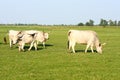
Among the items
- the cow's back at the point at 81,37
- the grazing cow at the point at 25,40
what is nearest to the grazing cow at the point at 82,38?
the cow's back at the point at 81,37

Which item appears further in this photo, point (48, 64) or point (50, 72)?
point (48, 64)

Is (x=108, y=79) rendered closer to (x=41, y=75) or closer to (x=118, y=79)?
(x=118, y=79)

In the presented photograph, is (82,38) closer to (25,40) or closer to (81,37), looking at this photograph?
(81,37)

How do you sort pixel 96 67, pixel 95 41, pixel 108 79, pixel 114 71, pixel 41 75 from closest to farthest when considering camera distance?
pixel 108 79 → pixel 41 75 → pixel 114 71 → pixel 96 67 → pixel 95 41

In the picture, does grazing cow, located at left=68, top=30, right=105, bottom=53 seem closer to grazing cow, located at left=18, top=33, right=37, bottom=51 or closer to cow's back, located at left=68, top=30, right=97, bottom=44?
cow's back, located at left=68, top=30, right=97, bottom=44

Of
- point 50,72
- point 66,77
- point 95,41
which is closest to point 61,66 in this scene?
point 50,72

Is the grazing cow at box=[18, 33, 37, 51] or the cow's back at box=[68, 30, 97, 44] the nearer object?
Answer: the cow's back at box=[68, 30, 97, 44]

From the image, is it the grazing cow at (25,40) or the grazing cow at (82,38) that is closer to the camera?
the grazing cow at (82,38)

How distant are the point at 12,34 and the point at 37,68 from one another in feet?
51.2

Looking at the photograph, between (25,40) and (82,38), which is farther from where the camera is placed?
(25,40)

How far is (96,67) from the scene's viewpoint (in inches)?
695

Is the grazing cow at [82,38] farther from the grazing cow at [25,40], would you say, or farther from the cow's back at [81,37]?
the grazing cow at [25,40]

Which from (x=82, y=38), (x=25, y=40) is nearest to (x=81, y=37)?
(x=82, y=38)

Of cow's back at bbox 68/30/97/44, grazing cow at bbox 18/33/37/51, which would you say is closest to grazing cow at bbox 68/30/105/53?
cow's back at bbox 68/30/97/44
